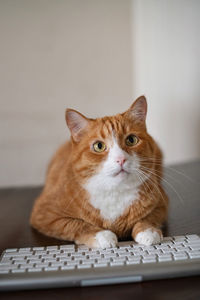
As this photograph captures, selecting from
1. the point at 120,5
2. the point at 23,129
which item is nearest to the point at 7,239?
the point at 23,129

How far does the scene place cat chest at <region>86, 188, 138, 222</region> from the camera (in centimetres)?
108

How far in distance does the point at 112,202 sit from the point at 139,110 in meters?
0.35

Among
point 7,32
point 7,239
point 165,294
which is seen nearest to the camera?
point 165,294

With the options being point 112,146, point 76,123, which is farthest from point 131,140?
point 76,123

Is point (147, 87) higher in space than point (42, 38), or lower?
lower

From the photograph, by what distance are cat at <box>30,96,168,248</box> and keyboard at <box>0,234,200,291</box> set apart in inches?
3.6

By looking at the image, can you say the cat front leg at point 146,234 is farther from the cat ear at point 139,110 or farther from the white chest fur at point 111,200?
the cat ear at point 139,110

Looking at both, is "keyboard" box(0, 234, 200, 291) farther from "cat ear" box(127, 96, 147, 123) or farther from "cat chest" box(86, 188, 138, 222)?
"cat ear" box(127, 96, 147, 123)

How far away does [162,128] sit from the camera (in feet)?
8.45

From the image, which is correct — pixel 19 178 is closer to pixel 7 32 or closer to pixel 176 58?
pixel 7 32

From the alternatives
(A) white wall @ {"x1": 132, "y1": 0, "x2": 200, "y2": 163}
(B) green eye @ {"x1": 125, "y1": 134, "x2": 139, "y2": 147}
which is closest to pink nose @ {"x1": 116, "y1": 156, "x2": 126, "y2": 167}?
(B) green eye @ {"x1": 125, "y1": 134, "x2": 139, "y2": 147}

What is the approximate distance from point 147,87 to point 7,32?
48.5 inches

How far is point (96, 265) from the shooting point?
0.79 metres

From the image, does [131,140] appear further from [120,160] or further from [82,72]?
[82,72]
